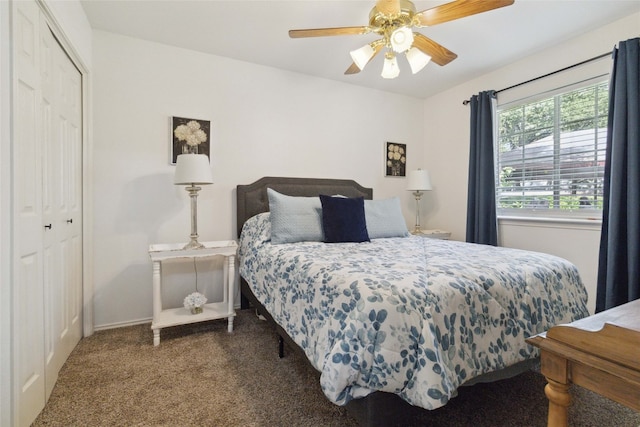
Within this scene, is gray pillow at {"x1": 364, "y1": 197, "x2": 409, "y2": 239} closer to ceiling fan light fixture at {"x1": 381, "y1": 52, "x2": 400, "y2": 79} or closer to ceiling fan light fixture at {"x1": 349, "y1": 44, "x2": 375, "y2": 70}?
ceiling fan light fixture at {"x1": 381, "y1": 52, "x2": 400, "y2": 79}

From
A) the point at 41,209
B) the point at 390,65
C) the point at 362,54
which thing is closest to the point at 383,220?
the point at 390,65

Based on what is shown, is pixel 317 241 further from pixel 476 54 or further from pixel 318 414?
pixel 476 54

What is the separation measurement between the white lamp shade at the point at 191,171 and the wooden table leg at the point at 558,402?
2324mm

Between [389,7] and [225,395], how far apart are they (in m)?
2.34

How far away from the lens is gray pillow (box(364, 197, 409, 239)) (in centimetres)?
273

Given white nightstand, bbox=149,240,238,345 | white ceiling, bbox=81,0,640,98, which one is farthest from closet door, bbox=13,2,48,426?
white ceiling, bbox=81,0,640,98

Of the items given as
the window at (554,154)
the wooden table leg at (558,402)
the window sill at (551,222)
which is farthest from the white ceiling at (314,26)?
the wooden table leg at (558,402)

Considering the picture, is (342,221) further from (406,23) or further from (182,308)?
(182,308)

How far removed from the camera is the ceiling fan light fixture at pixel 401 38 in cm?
177

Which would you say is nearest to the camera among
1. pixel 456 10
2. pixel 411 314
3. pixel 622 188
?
pixel 411 314

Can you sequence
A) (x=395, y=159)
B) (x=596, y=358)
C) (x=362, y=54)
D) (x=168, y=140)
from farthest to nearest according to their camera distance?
(x=395, y=159)
(x=168, y=140)
(x=362, y=54)
(x=596, y=358)

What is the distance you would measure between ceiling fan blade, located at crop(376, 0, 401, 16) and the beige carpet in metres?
2.04

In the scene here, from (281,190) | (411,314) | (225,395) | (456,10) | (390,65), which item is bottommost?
(225,395)

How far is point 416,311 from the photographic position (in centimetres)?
116
